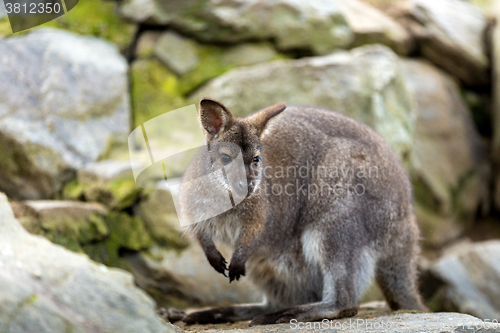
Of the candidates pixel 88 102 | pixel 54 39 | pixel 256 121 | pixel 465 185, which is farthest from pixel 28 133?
pixel 465 185

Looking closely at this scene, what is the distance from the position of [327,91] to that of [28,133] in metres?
3.70

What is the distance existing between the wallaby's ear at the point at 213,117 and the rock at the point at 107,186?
2.54 metres

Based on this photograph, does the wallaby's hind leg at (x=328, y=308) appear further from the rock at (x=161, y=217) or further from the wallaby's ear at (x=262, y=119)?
the rock at (x=161, y=217)

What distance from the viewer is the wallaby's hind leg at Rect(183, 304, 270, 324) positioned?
4.02 m

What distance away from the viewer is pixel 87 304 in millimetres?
2191

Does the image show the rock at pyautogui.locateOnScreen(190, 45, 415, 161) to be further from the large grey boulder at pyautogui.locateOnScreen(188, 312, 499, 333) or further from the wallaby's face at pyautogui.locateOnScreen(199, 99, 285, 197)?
the large grey boulder at pyautogui.locateOnScreen(188, 312, 499, 333)

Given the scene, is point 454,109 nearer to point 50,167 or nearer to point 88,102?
point 88,102

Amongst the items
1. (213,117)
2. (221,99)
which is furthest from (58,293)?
(221,99)

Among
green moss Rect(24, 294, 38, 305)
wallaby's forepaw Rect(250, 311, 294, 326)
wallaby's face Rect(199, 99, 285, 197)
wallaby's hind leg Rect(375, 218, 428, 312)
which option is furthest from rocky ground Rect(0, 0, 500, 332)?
green moss Rect(24, 294, 38, 305)

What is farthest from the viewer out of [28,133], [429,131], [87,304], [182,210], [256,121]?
[429,131]

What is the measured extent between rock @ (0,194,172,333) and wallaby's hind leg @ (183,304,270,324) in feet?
5.37

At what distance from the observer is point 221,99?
6633 mm

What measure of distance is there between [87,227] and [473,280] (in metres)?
4.91

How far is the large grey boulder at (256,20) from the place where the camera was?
7.09 metres
